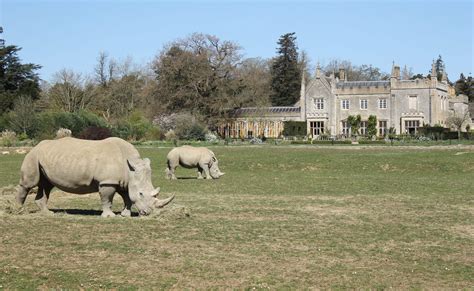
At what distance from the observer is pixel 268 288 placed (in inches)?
396

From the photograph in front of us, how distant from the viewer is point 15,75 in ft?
298

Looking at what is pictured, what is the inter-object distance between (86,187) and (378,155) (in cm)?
2728

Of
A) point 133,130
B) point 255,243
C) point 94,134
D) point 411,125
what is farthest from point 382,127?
point 255,243

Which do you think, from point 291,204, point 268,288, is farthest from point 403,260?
point 291,204

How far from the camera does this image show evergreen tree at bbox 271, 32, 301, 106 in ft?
365

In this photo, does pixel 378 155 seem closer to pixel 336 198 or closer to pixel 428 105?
pixel 336 198

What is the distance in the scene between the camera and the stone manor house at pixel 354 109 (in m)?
86.2

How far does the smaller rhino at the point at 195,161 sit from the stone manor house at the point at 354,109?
5727 cm

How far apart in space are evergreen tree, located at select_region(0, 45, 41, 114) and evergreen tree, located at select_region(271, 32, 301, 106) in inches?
1509

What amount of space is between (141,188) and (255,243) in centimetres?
339

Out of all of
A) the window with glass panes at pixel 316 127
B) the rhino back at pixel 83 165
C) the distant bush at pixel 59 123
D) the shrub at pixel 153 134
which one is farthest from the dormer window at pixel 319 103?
the rhino back at pixel 83 165

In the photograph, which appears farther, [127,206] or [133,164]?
[127,206]

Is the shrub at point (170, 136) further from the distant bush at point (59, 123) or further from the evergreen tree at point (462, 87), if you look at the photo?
the evergreen tree at point (462, 87)

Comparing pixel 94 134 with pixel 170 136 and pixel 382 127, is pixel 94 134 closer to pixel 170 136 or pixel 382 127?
pixel 170 136
